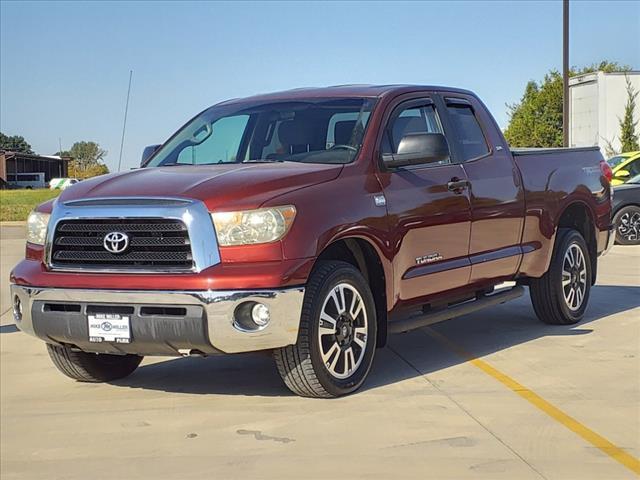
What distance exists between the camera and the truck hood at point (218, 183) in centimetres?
554

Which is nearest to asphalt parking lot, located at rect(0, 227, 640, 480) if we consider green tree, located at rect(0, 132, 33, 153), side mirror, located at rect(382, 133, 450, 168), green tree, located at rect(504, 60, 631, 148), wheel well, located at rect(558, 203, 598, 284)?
wheel well, located at rect(558, 203, 598, 284)

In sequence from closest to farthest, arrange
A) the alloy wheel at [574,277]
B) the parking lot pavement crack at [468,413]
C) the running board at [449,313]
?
the parking lot pavement crack at [468,413] < the running board at [449,313] < the alloy wheel at [574,277]

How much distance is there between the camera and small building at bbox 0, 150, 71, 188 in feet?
326

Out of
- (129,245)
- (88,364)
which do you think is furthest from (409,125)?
(88,364)

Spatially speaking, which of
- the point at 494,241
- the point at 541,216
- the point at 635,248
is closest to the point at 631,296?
the point at 541,216

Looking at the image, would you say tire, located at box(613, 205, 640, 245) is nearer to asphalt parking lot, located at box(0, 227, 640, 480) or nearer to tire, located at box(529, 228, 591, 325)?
tire, located at box(529, 228, 591, 325)

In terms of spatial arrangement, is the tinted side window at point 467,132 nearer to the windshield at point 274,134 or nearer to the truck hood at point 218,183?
the windshield at point 274,134

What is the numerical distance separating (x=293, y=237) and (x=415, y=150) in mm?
1349

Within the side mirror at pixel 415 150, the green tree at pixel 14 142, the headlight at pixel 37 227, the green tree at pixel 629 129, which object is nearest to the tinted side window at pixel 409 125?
the side mirror at pixel 415 150

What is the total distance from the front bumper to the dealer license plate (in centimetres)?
4

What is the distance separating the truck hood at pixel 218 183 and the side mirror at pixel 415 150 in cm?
53

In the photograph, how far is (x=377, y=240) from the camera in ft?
20.4

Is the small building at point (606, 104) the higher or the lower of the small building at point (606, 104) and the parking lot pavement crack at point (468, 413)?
the higher

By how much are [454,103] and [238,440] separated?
11.9 ft
